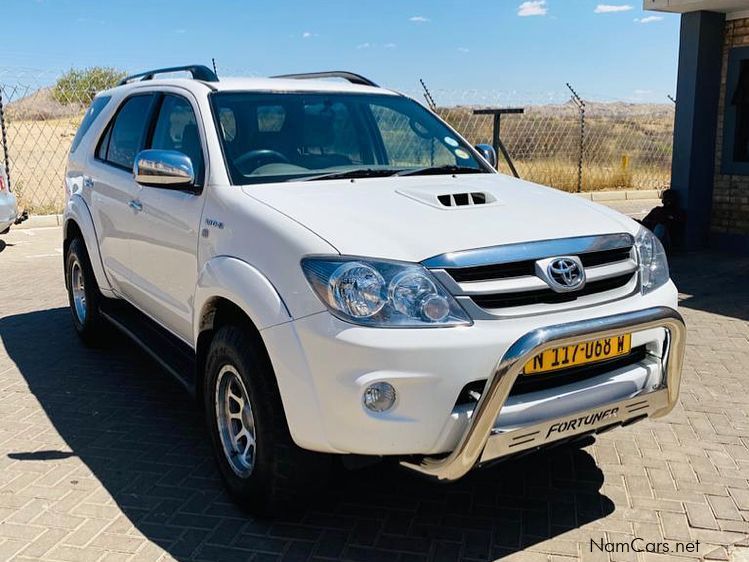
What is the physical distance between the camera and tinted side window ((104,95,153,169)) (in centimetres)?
493

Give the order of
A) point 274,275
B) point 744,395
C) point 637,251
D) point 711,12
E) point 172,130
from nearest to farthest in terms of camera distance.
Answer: point 274,275
point 637,251
point 172,130
point 744,395
point 711,12

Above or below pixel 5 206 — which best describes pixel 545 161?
below

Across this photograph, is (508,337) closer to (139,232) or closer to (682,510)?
(682,510)

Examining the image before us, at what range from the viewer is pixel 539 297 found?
3.00 meters

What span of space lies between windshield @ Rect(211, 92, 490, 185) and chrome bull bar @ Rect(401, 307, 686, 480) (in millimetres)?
1588

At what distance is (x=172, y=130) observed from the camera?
446cm

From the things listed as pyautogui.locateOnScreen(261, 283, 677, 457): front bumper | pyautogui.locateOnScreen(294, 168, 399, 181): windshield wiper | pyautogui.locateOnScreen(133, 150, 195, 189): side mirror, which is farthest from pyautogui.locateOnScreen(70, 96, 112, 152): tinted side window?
pyautogui.locateOnScreen(261, 283, 677, 457): front bumper

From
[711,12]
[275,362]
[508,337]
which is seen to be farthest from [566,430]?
[711,12]

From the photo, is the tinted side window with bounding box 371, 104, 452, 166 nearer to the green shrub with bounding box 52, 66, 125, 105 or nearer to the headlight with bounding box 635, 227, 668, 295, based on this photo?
the headlight with bounding box 635, 227, 668, 295

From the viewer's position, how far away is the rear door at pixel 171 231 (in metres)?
3.86

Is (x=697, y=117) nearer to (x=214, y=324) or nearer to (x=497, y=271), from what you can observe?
(x=497, y=271)

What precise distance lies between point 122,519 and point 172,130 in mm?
2197

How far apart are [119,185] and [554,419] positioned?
328 centimetres

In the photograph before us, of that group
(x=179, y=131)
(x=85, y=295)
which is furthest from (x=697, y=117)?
(x=85, y=295)
